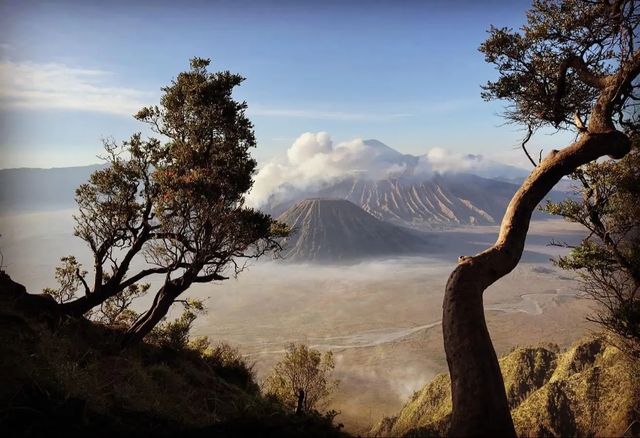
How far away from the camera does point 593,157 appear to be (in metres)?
5.98

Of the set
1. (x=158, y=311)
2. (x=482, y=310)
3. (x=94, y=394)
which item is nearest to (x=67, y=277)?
(x=158, y=311)

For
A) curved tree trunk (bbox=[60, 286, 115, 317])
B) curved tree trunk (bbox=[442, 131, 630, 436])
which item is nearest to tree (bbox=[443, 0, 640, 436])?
curved tree trunk (bbox=[442, 131, 630, 436])

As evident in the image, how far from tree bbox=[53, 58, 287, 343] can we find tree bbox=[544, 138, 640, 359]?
Result: 8.32 meters

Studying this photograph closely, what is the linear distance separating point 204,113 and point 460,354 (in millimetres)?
8685

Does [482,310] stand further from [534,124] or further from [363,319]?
[363,319]

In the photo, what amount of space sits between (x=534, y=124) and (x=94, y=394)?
33.2 ft

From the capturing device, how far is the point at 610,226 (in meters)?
9.30

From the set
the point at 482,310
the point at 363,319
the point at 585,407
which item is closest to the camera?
the point at 482,310

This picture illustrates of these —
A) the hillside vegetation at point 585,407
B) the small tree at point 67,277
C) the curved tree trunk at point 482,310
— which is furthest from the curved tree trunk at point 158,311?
the curved tree trunk at point 482,310

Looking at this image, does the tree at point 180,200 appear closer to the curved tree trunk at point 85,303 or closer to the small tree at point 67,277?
the curved tree trunk at point 85,303

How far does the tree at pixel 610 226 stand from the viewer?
8.40 meters

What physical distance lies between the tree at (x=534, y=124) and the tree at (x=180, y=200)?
6238mm

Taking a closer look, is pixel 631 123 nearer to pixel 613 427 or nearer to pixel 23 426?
pixel 613 427

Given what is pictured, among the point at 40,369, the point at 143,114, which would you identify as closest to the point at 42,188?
the point at 143,114
